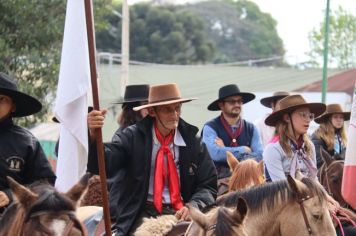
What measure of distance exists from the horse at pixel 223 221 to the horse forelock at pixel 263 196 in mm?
643

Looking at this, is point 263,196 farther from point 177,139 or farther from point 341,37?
point 341,37

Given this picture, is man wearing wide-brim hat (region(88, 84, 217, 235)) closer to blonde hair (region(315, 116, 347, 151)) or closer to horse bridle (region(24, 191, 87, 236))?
horse bridle (region(24, 191, 87, 236))

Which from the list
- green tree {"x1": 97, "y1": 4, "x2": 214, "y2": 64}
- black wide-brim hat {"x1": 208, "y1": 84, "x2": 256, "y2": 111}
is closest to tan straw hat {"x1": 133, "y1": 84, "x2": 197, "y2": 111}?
black wide-brim hat {"x1": 208, "y1": 84, "x2": 256, "y2": 111}

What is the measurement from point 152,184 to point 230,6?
3427 inches

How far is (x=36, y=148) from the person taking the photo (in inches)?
273

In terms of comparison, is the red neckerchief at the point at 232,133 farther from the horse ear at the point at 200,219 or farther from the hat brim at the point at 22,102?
the horse ear at the point at 200,219

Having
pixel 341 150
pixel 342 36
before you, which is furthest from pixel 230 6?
pixel 341 150

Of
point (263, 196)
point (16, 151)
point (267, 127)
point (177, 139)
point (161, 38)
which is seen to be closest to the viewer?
point (263, 196)

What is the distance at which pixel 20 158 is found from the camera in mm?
6793

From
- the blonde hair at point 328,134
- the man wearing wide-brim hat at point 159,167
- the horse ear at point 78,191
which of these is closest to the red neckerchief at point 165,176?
the man wearing wide-brim hat at point 159,167

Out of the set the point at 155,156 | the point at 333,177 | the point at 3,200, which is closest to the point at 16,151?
the point at 3,200

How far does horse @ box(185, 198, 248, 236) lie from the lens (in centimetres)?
561

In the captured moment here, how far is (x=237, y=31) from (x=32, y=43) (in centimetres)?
7119

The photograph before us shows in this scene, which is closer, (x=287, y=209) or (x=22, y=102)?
(x=287, y=209)
